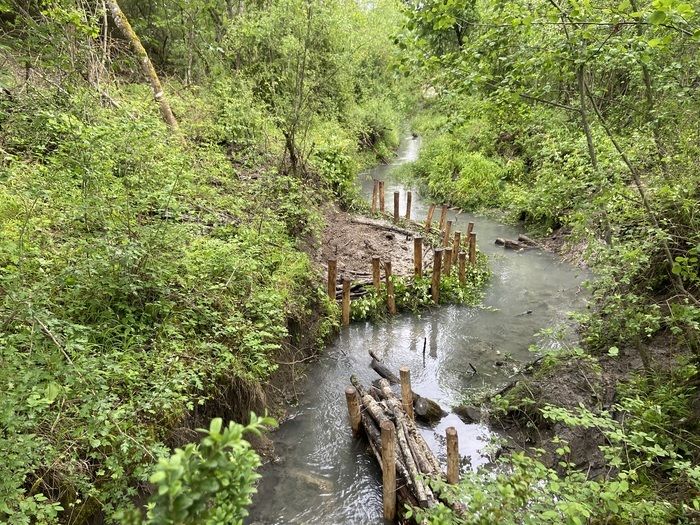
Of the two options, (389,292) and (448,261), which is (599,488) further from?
(448,261)

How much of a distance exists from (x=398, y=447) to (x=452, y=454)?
0.75 meters

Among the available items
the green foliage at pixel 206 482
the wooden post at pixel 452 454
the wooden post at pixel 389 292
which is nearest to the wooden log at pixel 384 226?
the wooden post at pixel 389 292

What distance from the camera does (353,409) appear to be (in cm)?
609

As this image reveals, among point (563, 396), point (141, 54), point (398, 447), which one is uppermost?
point (141, 54)

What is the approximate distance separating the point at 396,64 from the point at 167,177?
359cm

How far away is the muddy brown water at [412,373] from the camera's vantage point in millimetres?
5383

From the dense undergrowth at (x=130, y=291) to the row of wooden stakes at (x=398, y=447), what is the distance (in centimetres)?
155

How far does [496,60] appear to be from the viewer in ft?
19.2

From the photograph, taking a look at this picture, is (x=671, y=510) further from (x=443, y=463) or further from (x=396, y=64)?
(x=396, y=64)

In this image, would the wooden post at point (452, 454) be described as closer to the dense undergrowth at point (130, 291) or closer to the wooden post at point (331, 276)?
the dense undergrowth at point (130, 291)

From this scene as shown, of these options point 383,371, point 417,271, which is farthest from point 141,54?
point 383,371

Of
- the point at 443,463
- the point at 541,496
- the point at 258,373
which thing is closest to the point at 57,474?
the point at 258,373

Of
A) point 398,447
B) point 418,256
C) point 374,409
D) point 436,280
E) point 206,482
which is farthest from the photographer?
point 418,256

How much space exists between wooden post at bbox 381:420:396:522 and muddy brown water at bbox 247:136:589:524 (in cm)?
26
